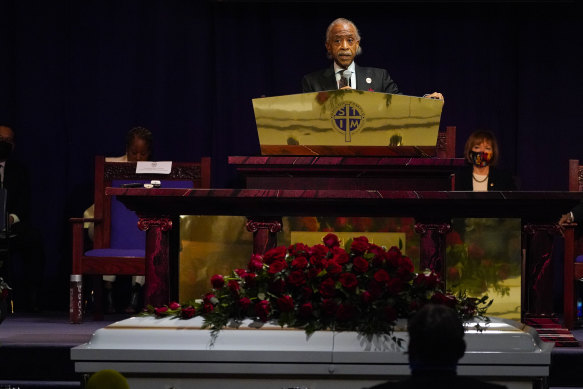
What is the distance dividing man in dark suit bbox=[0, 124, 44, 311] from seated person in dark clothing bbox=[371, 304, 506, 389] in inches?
192

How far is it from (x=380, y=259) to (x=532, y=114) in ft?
13.8

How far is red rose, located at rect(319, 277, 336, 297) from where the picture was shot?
8.69 feet

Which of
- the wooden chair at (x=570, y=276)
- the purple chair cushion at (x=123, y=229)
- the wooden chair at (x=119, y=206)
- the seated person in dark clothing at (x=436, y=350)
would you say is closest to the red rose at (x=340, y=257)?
the seated person in dark clothing at (x=436, y=350)

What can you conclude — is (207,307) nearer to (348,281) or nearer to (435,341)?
(348,281)

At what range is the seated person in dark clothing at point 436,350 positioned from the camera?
5.57 ft

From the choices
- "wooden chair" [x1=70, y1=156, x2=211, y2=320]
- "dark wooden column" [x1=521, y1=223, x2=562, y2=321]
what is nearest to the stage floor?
"dark wooden column" [x1=521, y1=223, x2=562, y2=321]

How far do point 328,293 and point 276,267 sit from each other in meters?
0.20

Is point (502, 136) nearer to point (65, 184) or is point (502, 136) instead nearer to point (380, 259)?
point (65, 184)

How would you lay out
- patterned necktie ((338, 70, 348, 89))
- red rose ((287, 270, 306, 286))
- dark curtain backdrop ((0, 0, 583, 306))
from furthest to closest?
dark curtain backdrop ((0, 0, 583, 306)) < patterned necktie ((338, 70, 348, 89)) < red rose ((287, 270, 306, 286))

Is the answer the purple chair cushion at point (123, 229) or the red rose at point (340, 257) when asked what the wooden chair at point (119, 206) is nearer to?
the purple chair cushion at point (123, 229)

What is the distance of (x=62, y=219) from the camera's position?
22.6 feet

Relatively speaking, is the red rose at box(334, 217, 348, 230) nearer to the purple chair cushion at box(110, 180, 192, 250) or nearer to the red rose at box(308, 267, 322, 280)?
the red rose at box(308, 267, 322, 280)

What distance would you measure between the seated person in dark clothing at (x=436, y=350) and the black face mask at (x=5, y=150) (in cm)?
516

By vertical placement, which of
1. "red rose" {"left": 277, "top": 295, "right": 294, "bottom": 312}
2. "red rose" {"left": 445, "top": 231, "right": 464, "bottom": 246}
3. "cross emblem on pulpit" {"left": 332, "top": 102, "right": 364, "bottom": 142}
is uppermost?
"cross emblem on pulpit" {"left": 332, "top": 102, "right": 364, "bottom": 142}
